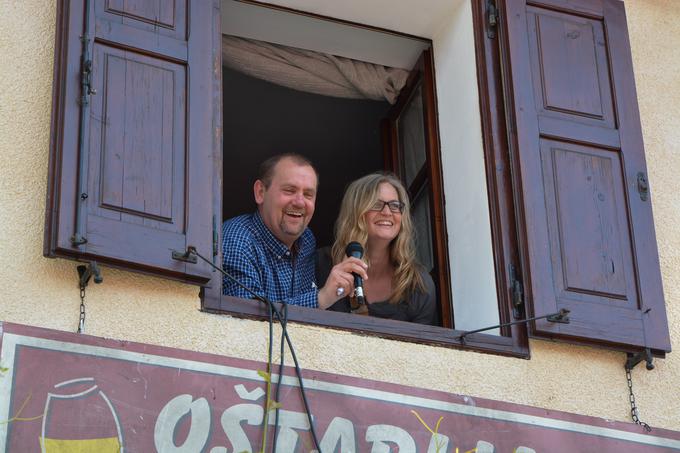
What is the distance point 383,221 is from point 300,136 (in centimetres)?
270

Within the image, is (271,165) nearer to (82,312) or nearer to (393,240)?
(393,240)

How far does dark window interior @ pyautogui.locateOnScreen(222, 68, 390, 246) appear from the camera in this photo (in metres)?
9.06

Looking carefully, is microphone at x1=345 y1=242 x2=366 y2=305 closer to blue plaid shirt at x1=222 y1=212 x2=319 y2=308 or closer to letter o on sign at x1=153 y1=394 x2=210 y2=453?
blue plaid shirt at x1=222 y1=212 x2=319 y2=308

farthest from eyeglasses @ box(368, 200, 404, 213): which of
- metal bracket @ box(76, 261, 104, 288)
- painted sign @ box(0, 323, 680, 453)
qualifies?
metal bracket @ box(76, 261, 104, 288)

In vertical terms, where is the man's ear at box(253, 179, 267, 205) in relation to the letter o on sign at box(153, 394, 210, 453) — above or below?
above

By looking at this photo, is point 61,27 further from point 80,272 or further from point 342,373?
point 342,373

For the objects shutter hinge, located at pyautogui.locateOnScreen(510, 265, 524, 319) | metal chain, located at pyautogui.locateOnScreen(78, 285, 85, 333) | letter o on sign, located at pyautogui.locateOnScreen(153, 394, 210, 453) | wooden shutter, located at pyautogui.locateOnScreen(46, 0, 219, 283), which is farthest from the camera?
shutter hinge, located at pyautogui.locateOnScreen(510, 265, 524, 319)

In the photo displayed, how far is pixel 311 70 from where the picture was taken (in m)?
7.80

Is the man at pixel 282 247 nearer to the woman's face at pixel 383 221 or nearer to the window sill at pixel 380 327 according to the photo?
the window sill at pixel 380 327

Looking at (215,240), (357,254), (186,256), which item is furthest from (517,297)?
(186,256)

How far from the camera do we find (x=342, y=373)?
19.3 ft

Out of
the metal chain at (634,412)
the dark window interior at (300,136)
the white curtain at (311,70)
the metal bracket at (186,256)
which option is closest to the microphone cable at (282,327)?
the metal bracket at (186,256)

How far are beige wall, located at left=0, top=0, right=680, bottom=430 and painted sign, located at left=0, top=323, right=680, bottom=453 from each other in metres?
0.11

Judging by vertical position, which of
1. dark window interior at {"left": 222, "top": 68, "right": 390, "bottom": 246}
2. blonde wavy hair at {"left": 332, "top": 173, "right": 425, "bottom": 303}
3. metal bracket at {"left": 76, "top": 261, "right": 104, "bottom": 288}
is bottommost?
metal bracket at {"left": 76, "top": 261, "right": 104, "bottom": 288}
